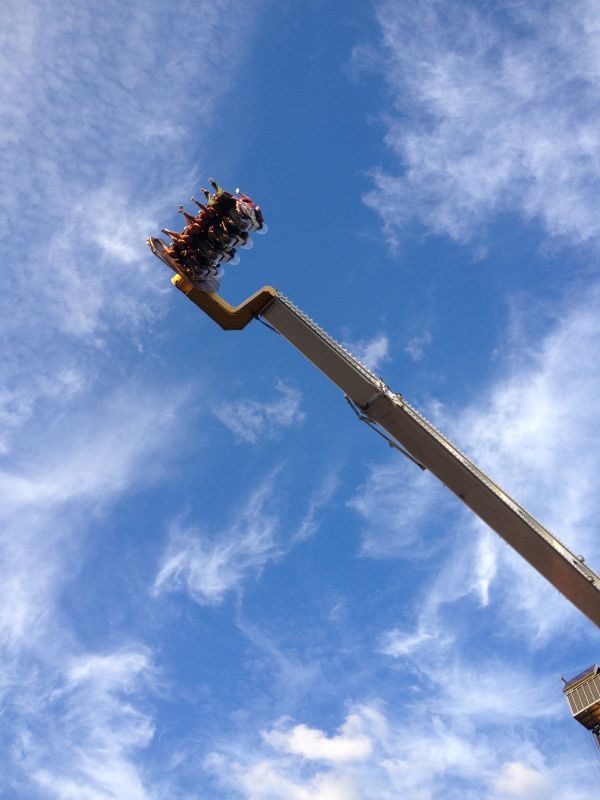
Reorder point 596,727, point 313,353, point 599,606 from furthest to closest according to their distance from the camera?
point 596,727, point 313,353, point 599,606

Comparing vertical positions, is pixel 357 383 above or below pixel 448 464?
above

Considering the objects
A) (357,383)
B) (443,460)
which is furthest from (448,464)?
(357,383)

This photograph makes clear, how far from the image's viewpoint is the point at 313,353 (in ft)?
78.4

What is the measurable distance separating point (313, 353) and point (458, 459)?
6.38 meters

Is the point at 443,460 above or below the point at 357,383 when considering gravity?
below

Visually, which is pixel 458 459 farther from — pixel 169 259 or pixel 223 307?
pixel 169 259

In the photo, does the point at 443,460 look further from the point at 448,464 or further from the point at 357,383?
the point at 357,383

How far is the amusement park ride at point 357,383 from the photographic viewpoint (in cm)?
2092

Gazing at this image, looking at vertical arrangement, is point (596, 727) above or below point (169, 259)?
below

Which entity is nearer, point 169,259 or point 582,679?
point 169,259

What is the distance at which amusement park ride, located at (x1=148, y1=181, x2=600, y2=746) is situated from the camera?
20.9m

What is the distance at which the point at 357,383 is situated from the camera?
23.1m

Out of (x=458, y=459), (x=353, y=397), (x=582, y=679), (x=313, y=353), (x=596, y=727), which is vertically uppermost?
(x=313, y=353)

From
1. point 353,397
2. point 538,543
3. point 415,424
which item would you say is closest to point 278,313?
point 353,397
